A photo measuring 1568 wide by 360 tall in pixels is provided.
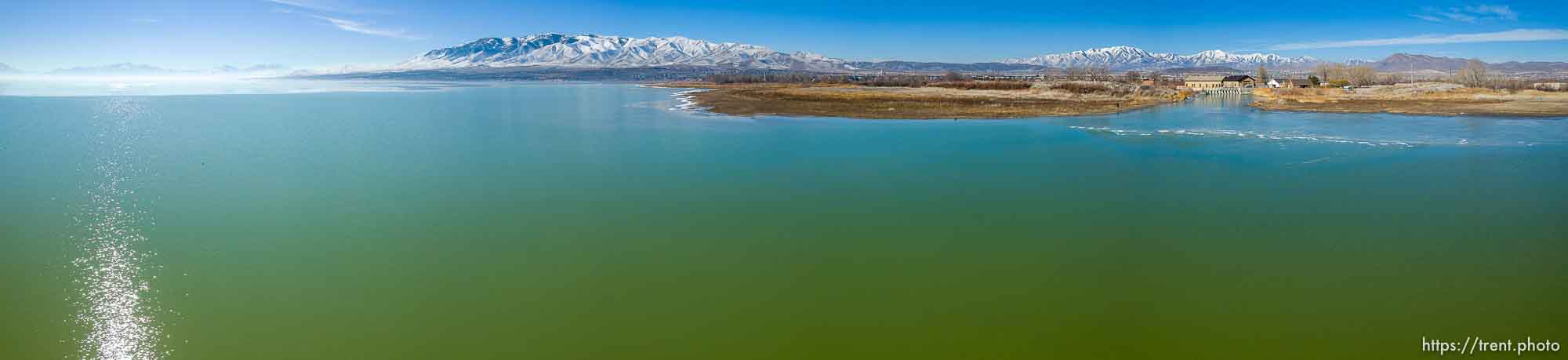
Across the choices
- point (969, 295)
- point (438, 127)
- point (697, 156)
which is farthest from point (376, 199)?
point (438, 127)

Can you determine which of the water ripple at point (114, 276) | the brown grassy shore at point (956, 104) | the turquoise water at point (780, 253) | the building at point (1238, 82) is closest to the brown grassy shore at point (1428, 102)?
the brown grassy shore at point (956, 104)

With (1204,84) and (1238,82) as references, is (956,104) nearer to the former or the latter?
(1204,84)

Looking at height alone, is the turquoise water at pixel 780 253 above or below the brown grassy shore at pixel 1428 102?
below

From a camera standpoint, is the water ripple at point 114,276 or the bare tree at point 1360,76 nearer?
the water ripple at point 114,276

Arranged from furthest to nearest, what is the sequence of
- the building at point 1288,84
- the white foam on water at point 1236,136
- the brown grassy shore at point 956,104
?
1. the building at point 1288,84
2. the brown grassy shore at point 956,104
3. the white foam on water at point 1236,136

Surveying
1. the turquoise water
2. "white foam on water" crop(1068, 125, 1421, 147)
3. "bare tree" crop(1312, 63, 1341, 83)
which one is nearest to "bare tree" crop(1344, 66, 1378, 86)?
"bare tree" crop(1312, 63, 1341, 83)

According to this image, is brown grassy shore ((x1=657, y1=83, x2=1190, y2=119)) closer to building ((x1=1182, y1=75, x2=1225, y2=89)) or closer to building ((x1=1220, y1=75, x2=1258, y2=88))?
building ((x1=1182, y1=75, x2=1225, y2=89))

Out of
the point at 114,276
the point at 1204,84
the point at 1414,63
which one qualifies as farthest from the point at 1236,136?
the point at 1414,63

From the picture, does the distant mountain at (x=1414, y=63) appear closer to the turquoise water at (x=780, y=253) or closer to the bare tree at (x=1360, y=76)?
the bare tree at (x=1360, y=76)
